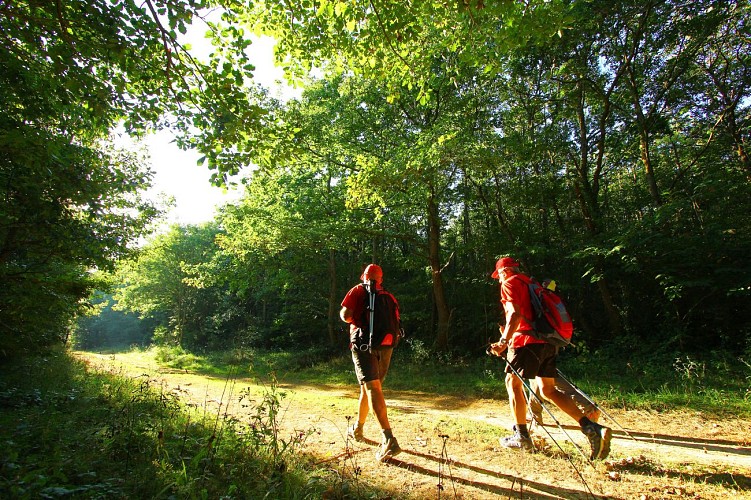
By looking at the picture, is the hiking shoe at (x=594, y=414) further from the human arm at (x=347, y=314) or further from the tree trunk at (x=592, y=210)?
the tree trunk at (x=592, y=210)

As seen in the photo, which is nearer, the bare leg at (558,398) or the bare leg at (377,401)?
the bare leg at (558,398)

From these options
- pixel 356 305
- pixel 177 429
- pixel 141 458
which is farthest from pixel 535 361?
pixel 177 429

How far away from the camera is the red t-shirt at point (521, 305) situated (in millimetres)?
4055

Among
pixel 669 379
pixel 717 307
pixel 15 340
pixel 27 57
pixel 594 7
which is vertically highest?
pixel 594 7

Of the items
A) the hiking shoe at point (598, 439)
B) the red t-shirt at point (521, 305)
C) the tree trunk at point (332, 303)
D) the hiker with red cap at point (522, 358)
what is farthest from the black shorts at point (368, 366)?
the tree trunk at point (332, 303)

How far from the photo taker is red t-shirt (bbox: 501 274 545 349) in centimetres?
405

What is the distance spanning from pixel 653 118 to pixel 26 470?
604 inches

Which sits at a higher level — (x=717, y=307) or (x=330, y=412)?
(x=717, y=307)

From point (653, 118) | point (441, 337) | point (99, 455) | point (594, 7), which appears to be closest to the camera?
point (99, 455)

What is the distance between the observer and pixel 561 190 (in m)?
12.2

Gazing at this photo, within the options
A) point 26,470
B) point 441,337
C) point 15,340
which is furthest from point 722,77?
point 15,340

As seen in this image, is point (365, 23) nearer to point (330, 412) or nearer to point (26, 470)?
point (26, 470)

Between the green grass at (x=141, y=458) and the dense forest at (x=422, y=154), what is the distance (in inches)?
105

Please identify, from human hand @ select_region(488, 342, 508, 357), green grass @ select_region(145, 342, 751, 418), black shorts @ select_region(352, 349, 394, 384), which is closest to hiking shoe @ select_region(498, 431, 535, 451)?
human hand @ select_region(488, 342, 508, 357)
